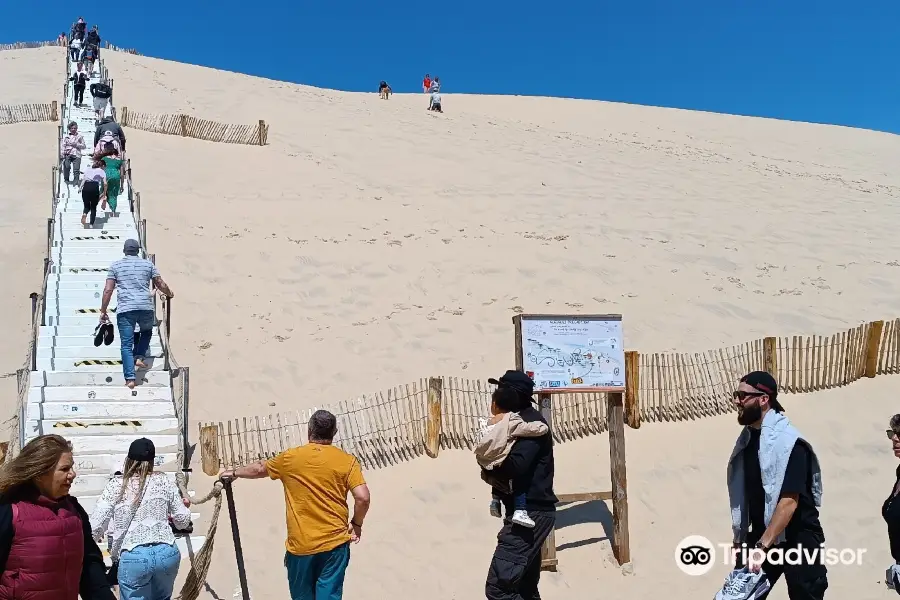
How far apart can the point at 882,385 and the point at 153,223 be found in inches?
481

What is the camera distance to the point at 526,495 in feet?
14.3

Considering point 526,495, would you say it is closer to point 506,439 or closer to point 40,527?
point 506,439

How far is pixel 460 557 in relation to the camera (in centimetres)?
711

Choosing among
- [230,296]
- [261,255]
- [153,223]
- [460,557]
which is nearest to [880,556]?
[460,557]

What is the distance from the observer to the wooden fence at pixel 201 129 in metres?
21.4

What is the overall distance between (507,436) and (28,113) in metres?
22.2

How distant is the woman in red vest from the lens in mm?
3006

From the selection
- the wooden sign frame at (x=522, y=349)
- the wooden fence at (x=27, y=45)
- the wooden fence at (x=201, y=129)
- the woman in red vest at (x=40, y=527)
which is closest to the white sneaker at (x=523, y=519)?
the woman in red vest at (x=40, y=527)

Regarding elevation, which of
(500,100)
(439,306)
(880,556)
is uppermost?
(500,100)

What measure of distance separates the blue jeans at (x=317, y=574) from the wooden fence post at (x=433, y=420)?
163 inches

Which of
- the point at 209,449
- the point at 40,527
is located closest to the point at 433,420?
the point at 209,449

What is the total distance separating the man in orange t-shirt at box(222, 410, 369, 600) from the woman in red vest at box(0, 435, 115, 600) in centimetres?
117

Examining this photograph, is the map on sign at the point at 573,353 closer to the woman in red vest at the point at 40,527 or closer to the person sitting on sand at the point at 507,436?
the person sitting on sand at the point at 507,436

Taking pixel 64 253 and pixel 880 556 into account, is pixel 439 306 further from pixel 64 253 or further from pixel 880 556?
pixel 880 556
